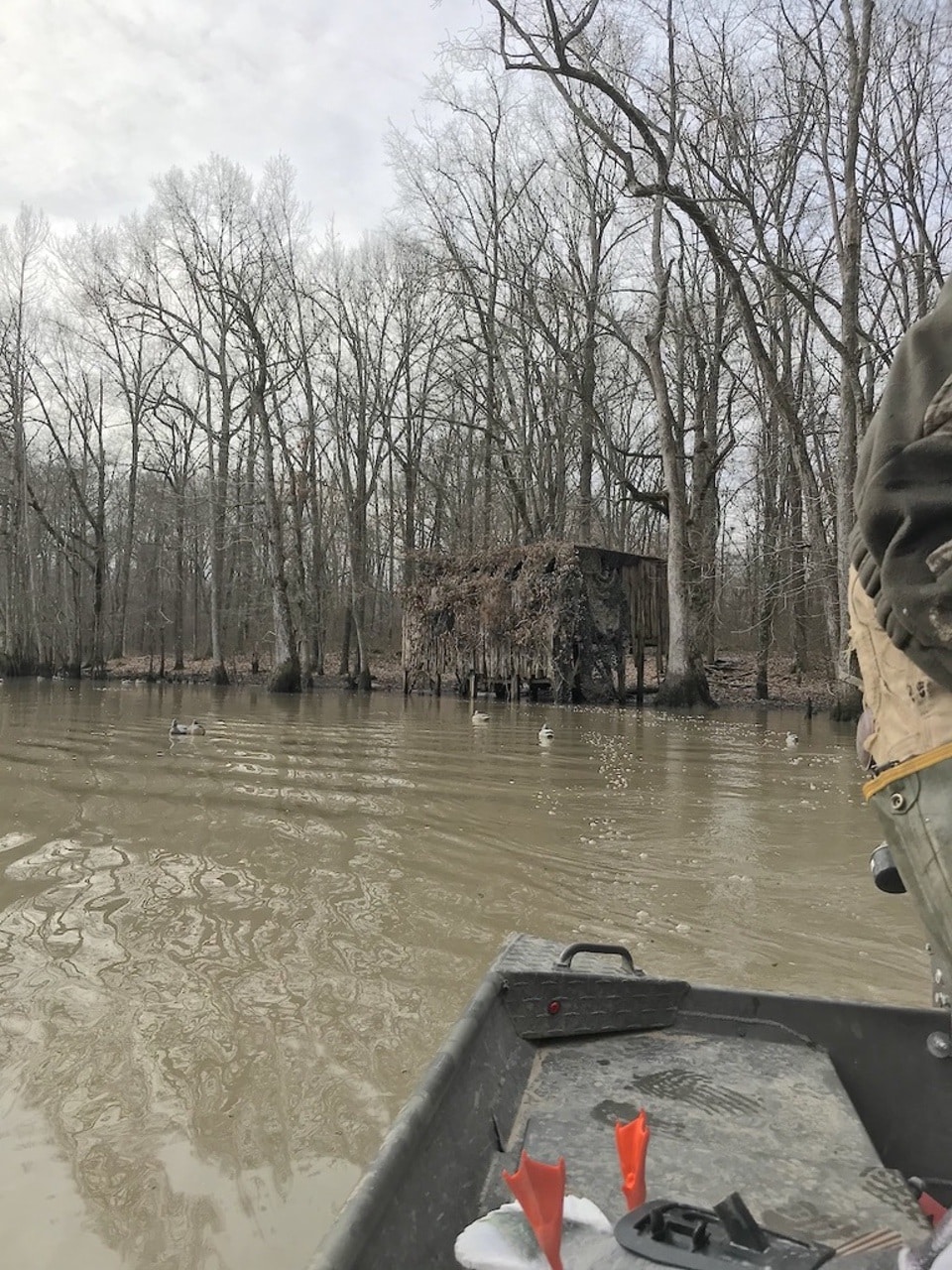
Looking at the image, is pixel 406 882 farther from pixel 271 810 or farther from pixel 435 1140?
pixel 435 1140

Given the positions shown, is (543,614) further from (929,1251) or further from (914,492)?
(929,1251)

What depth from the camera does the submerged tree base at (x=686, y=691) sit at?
2225 centimetres

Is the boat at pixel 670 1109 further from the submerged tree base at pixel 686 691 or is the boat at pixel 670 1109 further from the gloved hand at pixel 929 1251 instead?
the submerged tree base at pixel 686 691

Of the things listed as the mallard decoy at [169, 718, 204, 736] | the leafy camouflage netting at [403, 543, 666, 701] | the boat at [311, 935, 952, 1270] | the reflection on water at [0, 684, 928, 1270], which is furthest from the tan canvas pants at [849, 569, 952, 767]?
the leafy camouflage netting at [403, 543, 666, 701]

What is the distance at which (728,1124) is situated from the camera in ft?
7.71

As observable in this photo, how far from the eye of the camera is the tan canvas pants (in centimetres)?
183

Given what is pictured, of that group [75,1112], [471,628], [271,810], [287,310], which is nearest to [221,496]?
[287,310]

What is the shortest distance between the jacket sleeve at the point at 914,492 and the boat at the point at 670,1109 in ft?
3.89

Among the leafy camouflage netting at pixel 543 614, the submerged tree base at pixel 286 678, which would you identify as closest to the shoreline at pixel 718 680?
the leafy camouflage netting at pixel 543 614

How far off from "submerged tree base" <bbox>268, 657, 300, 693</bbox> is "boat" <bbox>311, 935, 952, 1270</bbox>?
1047 inches

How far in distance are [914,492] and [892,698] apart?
1.43 ft

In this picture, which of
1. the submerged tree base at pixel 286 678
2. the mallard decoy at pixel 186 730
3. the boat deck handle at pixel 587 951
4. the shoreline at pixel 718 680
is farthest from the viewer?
the submerged tree base at pixel 286 678

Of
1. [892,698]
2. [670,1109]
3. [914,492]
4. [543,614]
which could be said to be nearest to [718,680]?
[543,614]

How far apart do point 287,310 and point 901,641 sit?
3714 centimetres
